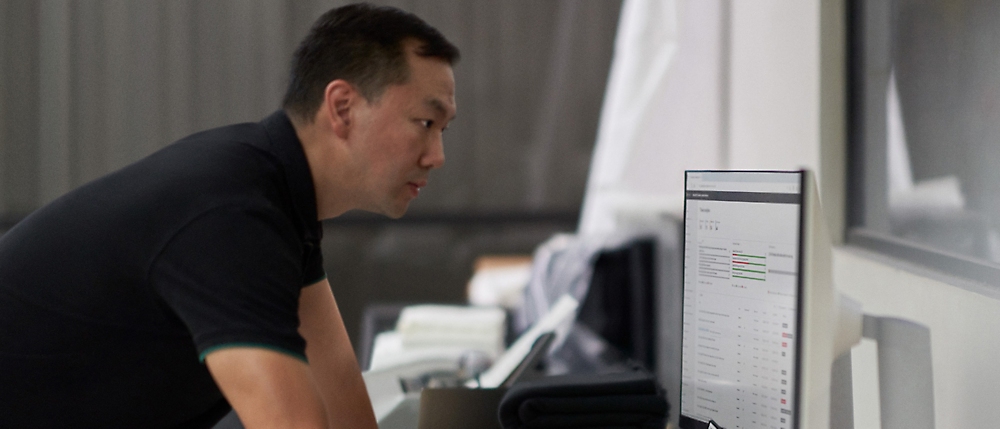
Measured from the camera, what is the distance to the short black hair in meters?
0.96

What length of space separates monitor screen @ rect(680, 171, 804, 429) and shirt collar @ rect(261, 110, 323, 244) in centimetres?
42

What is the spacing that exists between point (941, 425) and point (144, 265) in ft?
3.23

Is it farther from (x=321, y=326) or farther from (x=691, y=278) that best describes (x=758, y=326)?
(x=321, y=326)

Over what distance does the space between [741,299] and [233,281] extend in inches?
18.4

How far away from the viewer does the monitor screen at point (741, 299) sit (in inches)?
28.9

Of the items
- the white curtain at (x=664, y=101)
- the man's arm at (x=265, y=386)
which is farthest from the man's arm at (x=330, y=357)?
the white curtain at (x=664, y=101)

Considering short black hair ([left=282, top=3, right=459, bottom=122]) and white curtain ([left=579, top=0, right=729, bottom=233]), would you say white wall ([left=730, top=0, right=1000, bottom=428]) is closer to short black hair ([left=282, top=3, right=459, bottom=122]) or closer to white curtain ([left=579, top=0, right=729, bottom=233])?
white curtain ([left=579, top=0, right=729, bottom=233])

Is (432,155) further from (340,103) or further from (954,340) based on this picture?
(954,340)

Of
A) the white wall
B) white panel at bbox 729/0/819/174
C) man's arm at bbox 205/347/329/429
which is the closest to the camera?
man's arm at bbox 205/347/329/429

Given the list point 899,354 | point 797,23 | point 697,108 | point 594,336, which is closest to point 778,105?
point 797,23

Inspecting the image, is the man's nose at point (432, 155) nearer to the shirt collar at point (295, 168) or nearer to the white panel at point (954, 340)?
the shirt collar at point (295, 168)

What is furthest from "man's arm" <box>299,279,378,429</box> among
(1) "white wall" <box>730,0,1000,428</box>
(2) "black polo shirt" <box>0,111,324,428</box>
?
(1) "white wall" <box>730,0,1000,428</box>

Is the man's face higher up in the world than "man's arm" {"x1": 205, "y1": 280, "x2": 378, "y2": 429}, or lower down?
higher up

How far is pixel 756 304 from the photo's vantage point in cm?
78
